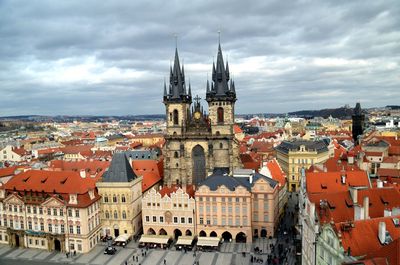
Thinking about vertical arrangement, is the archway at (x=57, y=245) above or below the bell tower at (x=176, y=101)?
below

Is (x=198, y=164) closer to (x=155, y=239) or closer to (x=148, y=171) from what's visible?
(x=148, y=171)

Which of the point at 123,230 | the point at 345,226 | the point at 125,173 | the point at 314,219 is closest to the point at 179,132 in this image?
the point at 125,173

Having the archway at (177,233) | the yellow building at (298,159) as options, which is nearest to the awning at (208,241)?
the archway at (177,233)

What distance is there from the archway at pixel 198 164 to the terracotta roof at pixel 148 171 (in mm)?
9854

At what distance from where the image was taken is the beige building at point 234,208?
2857 inches

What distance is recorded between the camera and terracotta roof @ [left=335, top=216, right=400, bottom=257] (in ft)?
119

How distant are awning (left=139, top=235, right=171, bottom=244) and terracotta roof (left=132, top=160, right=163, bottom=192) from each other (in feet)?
60.2

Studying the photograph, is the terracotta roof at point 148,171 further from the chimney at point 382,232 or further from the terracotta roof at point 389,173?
the chimney at point 382,232

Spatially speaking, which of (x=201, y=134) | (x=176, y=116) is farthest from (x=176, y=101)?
(x=201, y=134)

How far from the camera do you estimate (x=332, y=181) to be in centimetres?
6172

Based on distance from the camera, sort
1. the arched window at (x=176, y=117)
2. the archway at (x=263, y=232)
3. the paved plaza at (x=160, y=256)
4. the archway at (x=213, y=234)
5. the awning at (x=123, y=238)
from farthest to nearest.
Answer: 1. the arched window at (x=176, y=117)
2. the archway at (x=263, y=232)
3. the archway at (x=213, y=234)
4. the awning at (x=123, y=238)
5. the paved plaza at (x=160, y=256)

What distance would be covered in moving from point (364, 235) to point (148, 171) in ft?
220

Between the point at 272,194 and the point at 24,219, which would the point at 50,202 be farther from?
the point at 272,194

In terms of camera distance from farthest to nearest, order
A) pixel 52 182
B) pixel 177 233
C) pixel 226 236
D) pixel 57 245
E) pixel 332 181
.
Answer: pixel 177 233, pixel 52 182, pixel 226 236, pixel 57 245, pixel 332 181
